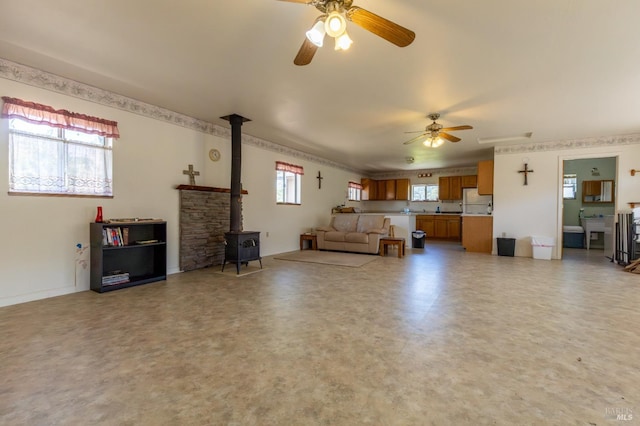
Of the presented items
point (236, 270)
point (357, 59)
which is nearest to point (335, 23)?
point (357, 59)

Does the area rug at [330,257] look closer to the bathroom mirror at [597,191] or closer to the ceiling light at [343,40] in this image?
the ceiling light at [343,40]

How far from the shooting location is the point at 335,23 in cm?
186

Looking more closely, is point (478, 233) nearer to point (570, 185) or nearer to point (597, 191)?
point (570, 185)

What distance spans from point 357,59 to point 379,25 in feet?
3.43

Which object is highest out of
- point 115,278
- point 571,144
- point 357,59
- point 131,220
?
point 357,59

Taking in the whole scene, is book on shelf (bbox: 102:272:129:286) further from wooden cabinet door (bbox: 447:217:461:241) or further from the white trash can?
wooden cabinet door (bbox: 447:217:461:241)

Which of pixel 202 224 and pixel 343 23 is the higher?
pixel 343 23

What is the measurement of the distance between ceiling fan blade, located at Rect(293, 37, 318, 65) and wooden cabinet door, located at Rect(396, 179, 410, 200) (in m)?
9.00

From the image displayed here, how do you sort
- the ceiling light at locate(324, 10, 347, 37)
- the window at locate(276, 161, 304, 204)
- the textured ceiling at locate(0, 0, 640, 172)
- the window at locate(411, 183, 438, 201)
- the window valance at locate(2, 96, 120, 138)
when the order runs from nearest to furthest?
1. the ceiling light at locate(324, 10, 347, 37)
2. the textured ceiling at locate(0, 0, 640, 172)
3. the window valance at locate(2, 96, 120, 138)
4. the window at locate(276, 161, 304, 204)
5. the window at locate(411, 183, 438, 201)

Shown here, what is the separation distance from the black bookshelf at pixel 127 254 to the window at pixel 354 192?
6.71 metres

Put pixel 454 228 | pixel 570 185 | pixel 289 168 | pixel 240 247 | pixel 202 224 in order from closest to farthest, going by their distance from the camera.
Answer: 1. pixel 240 247
2. pixel 202 224
3. pixel 289 168
4. pixel 570 185
5. pixel 454 228

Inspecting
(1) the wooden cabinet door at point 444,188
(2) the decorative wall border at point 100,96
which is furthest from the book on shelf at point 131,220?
(1) the wooden cabinet door at point 444,188

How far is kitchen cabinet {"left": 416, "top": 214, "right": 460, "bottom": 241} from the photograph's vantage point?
9781mm

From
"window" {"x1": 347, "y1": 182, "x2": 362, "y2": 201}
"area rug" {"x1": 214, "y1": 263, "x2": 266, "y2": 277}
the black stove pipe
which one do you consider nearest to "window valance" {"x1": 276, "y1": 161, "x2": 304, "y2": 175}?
the black stove pipe
